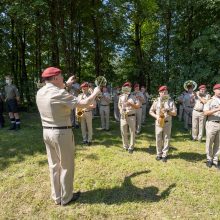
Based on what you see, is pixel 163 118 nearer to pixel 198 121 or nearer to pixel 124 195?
pixel 124 195

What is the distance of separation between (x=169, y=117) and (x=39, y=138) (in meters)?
5.02

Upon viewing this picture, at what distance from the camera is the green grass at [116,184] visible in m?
5.85

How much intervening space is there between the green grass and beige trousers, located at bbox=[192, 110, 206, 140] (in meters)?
0.92

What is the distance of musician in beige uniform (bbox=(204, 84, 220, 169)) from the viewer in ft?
24.8

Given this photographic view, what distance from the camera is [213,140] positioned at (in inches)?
308

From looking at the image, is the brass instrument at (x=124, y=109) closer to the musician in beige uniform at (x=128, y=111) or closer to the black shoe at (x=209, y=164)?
the musician in beige uniform at (x=128, y=111)

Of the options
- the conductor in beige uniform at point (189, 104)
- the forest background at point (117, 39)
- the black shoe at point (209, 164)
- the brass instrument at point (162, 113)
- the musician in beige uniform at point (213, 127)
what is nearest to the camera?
the musician in beige uniform at point (213, 127)

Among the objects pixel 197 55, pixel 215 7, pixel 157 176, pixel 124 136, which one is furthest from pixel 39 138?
pixel 215 7

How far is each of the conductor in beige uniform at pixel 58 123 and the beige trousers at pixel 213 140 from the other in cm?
390

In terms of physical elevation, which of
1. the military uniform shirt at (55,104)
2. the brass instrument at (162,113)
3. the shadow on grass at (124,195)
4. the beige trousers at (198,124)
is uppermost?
the military uniform shirt at (55,104)

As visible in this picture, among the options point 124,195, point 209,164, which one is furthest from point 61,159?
point 209,164

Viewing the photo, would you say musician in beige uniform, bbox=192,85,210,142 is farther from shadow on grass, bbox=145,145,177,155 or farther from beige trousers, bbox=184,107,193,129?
beige trousers, bbox=184,107,193,129

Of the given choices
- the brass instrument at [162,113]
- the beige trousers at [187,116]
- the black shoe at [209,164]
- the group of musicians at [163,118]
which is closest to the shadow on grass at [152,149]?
the group of musicians at [163,118]

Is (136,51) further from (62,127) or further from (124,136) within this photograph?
(62,127)
